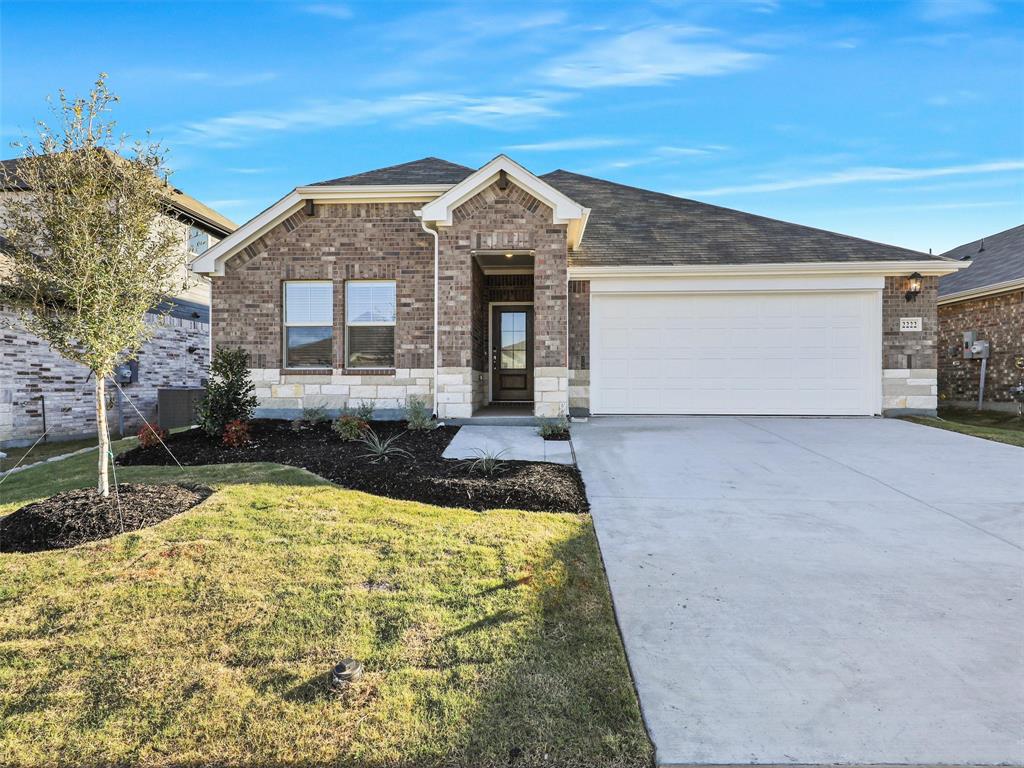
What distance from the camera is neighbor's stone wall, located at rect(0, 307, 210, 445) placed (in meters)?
11.1

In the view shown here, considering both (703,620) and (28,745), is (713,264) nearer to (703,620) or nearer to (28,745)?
(703,620)

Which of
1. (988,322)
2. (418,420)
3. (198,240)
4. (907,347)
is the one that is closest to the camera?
(418,420)

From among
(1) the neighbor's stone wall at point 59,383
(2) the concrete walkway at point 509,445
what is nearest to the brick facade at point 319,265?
(1) the neighbor's stone wall at point 59,383

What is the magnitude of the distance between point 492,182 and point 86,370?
11.7 metres

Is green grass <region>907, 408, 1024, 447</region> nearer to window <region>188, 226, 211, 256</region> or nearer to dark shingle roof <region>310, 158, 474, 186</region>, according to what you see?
dark shingle roof <region>310, 158, 474, 186</region>

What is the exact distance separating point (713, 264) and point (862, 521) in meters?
6.84

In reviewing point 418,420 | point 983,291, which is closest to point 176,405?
point 418,420

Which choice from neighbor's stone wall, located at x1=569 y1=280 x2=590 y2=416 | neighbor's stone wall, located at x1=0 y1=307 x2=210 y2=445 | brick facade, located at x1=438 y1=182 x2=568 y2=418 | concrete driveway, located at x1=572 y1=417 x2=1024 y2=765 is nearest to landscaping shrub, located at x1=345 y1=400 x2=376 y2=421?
brick facade, located at x1=438 y1=182 x2=568 y2=418

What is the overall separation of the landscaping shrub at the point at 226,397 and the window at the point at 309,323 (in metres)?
1.56

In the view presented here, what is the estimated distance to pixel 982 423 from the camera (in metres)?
12.2

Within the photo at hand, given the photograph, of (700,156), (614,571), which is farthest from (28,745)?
(700,156)

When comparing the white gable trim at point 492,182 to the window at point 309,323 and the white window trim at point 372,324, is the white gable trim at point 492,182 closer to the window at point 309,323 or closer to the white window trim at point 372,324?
the white window trim at point 372,324

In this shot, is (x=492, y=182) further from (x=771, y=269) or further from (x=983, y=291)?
(x=983, y=291)

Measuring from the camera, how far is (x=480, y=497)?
4.96m
